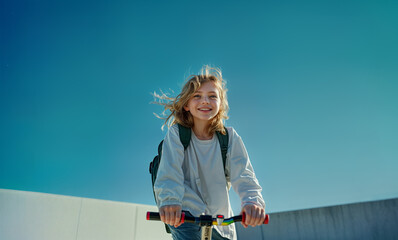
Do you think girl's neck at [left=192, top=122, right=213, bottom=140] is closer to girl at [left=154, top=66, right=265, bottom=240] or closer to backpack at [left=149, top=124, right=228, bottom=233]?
girl at [left=154, top=66, right=265, bottom=240]

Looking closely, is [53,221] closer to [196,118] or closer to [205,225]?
[196,118]

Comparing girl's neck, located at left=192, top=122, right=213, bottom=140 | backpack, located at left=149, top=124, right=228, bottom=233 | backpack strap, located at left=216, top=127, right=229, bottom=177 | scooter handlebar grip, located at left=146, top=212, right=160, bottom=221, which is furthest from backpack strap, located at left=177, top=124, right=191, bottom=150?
scooter handlebar grip, located at left=146, top=212, right=160, bottom=221

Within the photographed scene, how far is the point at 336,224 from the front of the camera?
778cm

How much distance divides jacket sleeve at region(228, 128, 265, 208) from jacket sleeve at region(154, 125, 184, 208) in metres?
0.45

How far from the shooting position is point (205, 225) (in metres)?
1.73

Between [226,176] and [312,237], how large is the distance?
6.53 meters

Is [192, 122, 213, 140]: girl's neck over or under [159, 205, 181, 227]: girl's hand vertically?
over

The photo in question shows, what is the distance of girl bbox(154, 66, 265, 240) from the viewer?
207cm

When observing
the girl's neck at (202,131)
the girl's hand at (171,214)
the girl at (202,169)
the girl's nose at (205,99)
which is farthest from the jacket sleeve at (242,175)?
the girl's hand at (171,214)

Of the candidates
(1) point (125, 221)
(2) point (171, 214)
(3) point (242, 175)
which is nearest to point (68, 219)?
(1) point (125, 221)

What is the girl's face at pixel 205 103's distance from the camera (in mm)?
2649

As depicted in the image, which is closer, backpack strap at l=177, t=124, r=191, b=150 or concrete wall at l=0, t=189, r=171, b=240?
backpack strap at l=177, t=124, r=191, b=150

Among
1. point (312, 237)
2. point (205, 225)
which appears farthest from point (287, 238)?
point (205, 225)

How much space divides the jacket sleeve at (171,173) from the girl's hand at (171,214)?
3 centimetres
